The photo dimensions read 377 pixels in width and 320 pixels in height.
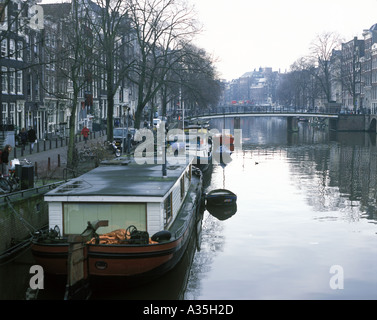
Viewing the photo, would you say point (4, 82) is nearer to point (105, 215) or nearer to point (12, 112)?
point (12, 112)

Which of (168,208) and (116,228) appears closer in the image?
(116,228)

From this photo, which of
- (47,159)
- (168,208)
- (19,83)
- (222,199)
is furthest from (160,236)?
(19,83)

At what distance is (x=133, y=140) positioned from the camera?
145 feet

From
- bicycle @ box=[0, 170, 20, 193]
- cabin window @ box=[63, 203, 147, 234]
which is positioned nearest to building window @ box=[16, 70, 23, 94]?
bicycle @ box=[0, 170, 20, 193]

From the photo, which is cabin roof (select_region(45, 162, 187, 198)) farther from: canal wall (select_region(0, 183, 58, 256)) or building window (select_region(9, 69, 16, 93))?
building window (select_region(9, 69, 16, 93))

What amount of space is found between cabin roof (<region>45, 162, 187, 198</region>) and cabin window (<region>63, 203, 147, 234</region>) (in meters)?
0.37

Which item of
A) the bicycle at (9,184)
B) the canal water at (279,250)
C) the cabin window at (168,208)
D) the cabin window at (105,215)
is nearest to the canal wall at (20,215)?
the bicycle at (9,184)

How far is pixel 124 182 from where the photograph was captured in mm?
18438

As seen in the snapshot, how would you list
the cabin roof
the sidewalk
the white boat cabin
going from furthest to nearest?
the sidewalk
the cabin roof
the white boat cabin

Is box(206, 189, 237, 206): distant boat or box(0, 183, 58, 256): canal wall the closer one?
box(0, 183, 58, 256): canal wall

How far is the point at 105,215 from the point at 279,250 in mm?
6734

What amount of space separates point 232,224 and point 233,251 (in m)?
4.58

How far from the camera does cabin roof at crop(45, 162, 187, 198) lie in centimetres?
1658
